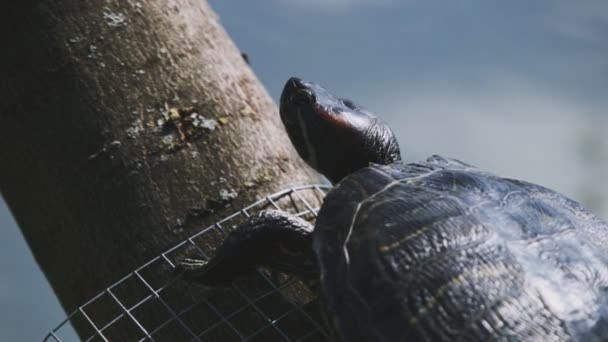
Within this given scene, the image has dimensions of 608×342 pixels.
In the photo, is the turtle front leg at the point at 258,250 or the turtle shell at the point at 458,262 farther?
the turtle front leg at the point at 258,250

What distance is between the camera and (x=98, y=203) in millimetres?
3084

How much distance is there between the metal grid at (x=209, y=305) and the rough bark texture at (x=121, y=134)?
0.12ft

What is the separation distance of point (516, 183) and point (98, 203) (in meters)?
0.99

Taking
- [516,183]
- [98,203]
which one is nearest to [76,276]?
[98,203]

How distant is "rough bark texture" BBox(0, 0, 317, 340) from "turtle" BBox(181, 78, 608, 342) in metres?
0.19

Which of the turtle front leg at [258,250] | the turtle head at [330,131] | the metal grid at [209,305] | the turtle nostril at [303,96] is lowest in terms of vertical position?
the metal grid at [209,305]

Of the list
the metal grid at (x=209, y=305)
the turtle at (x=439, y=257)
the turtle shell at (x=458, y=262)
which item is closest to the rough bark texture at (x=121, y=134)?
the metal grid at (x=209, y=305)

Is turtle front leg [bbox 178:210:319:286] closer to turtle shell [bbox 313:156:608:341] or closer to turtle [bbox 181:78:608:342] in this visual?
turtle [bbox 181:78:608:342]

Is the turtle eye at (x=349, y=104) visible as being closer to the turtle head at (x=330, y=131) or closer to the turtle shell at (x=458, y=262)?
the turtle head at (x=330, y=131)

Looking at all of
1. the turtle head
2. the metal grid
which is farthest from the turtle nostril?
the metal grid

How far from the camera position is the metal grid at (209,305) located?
2.92 m

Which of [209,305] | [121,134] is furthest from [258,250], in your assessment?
[121,134]

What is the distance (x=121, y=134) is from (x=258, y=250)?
0.46 m

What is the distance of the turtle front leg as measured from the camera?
9.47ft
